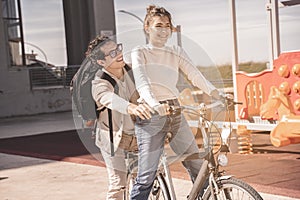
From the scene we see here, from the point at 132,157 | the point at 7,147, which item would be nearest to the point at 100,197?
the point at 132,157


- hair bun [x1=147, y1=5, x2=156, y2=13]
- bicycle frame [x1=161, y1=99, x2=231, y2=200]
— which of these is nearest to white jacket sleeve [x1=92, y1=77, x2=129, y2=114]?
bicycle frame [x1=161, y1=99, x2=231, y2=200]

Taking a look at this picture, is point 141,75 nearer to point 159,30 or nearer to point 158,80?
point 158,80

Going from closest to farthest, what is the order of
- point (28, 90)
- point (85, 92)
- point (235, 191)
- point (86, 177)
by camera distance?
1. point (235, 191)
2. point (85, 92)
3. point (86, 177)
4. point (28, 90)

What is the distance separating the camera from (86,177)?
23.9 feet

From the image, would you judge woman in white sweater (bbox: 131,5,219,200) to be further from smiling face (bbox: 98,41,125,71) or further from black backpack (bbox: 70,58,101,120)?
black backpack (bbox: 70,58,101,120)

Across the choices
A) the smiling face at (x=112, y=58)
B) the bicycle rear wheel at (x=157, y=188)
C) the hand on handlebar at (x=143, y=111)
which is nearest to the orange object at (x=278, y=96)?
the bicycle rear wheel at (x=157, y=188)

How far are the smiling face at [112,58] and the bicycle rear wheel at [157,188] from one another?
30.7 inches

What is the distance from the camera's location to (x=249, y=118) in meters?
8.37

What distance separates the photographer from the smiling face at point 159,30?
12.0ft

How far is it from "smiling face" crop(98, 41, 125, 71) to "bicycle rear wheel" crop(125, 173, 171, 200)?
781 millimetres

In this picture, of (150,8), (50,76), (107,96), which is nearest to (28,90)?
(50,76)

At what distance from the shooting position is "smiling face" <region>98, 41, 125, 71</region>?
3.98 meters

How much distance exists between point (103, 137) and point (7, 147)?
7606mm

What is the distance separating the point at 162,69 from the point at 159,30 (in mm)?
240
